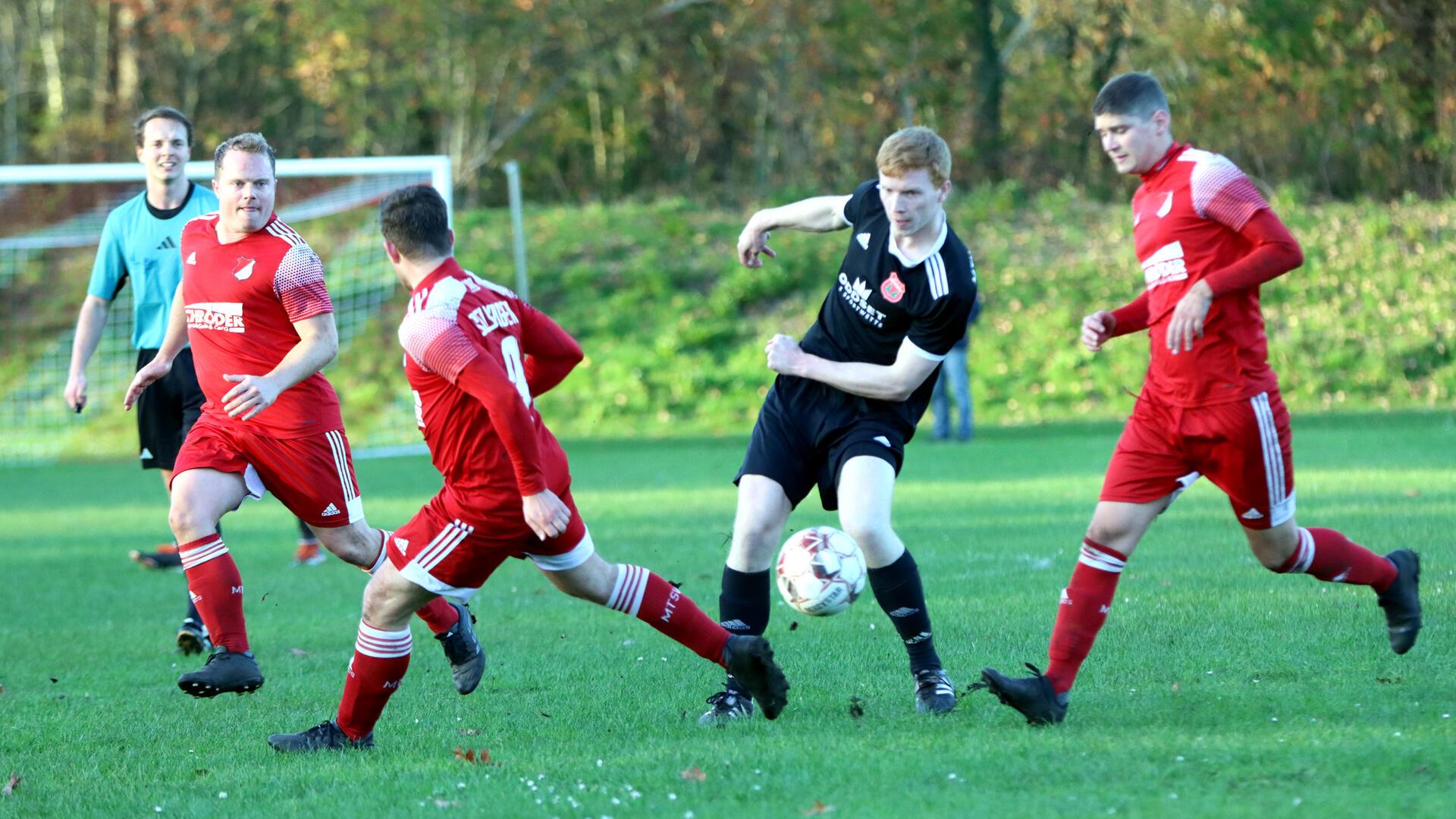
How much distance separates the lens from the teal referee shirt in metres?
7.04

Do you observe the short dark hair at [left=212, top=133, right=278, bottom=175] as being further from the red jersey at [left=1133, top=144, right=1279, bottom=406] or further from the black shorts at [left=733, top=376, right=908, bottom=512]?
the red jersey at [left=1133, top=144, right=1279, bottom=406]

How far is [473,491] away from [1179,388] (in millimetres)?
2243

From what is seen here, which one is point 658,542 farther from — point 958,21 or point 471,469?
point 958,21

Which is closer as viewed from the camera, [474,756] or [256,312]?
[474,756]

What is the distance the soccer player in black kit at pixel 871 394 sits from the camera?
4.91 meters

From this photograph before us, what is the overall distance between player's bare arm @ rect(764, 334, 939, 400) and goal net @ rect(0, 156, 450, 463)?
1278 cm

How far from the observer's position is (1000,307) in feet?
68.3

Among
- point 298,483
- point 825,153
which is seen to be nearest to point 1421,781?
point 298,483

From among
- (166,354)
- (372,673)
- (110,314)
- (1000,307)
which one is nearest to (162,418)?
(166,354)

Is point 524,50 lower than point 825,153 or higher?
higher

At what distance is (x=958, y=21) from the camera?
88.3ft

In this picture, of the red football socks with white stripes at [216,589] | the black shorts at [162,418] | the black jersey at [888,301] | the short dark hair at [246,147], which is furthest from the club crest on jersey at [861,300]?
the black shorts at [162,418]

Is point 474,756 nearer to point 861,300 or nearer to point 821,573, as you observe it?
point 821,573

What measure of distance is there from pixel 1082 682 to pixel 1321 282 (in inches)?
635
